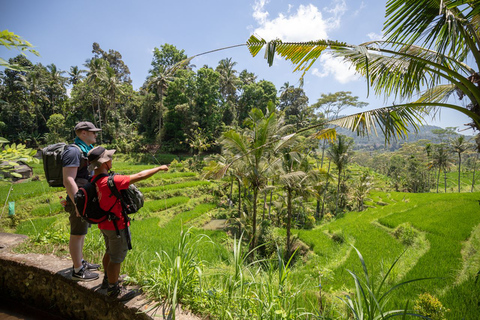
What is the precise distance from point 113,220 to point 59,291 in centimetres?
133

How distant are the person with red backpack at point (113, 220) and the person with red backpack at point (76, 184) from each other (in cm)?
32

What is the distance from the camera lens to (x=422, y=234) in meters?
8.77

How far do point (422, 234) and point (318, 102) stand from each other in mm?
19944

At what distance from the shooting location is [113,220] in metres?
1.85

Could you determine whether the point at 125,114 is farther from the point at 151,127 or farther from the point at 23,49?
the point at 23,49

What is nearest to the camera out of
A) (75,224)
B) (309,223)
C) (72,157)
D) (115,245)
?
(115,245)

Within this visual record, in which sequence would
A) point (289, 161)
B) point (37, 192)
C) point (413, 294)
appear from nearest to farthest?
point (413, 294) → point (289, 161) → point (37, 192)

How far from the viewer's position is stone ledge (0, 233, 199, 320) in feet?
6.07

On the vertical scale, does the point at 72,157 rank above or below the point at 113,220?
above

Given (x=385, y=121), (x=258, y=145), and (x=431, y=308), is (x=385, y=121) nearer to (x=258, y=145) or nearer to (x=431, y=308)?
(x=431, y=308)

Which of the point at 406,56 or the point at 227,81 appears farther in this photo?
the point at 227,81

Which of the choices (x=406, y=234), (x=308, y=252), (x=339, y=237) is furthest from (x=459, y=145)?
(x=308, y=252)

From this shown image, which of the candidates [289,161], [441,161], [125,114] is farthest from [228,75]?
[441,161]

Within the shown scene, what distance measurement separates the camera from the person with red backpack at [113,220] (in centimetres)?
183
